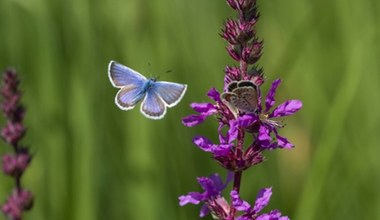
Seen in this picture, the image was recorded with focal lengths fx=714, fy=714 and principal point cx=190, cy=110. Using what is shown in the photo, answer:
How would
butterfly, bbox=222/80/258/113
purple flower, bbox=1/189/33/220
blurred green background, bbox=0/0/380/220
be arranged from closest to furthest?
butterfly, bbox=222/80/258/113
purple flower, bbox=1/189/33/220
blurred green background, bbox=0/0/380/220

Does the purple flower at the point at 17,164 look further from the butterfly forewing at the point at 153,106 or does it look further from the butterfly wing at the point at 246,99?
the butterfly wing at the point at 246,99

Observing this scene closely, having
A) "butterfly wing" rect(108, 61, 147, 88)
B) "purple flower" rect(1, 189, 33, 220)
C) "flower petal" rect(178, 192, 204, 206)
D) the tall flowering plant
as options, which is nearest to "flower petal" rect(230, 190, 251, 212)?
the tall flowering plant

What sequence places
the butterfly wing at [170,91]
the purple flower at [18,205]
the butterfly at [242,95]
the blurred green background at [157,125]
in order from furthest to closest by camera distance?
1. the blurred green background at [157,125]
2. the purple flower at [18,205]
3. the butterfly wing at [170,91]
4. the butterfly at [242,95]

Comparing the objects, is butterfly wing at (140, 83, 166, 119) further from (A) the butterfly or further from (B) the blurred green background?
(B) the blurred green background

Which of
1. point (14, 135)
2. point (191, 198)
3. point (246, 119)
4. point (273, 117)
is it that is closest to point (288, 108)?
point (273, 117)

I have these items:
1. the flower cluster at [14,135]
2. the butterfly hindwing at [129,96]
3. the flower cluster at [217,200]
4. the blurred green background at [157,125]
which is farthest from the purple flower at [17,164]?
the blurred green background at [157,125]

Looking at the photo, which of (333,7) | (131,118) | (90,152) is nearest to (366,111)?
(333,7)

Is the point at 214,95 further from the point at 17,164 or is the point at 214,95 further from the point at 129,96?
the point at 17,164

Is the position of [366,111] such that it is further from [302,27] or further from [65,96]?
[65,96]
